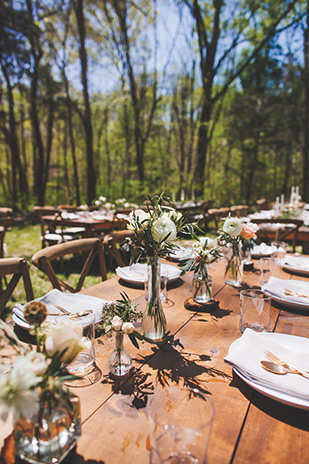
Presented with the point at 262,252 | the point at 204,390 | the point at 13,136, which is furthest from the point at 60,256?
the point at 13,136

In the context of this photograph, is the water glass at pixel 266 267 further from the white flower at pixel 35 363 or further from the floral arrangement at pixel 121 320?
the white flower at pixel 35 363

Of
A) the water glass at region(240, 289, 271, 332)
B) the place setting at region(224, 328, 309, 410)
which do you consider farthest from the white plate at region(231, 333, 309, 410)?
the water glass at region(240, 289, 271, 332)

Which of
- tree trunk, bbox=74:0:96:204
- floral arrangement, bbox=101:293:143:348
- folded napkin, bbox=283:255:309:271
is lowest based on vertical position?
folded napkin, bbox=283:255:309:271

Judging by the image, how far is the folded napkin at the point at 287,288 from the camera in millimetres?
1355

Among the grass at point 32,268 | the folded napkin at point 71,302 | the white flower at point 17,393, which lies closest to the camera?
the white flower at point 17,393

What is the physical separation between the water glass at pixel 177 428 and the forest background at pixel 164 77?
295 inches

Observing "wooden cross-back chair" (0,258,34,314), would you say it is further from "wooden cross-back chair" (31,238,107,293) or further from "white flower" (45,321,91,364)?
"white flower" (45,321,91,364)

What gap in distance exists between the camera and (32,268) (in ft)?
15.9

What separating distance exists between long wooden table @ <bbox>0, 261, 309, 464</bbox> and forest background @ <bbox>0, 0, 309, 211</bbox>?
7.11 meters

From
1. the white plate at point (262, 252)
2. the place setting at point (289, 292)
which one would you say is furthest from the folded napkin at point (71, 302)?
the white plate at point (262, 252)

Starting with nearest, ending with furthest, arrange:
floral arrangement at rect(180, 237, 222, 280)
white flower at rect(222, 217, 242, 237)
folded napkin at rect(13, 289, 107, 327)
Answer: folded napkin at rect(13, 289, 107, 327) → floral arrangement at rect(180, 237, 222, 280) → white flower at rect(222, 217, 242, 237)

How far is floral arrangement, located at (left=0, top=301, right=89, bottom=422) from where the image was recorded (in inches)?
18.0

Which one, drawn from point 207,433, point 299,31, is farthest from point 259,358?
point 299,31

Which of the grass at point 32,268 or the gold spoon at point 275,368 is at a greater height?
the gold spoon at point 275,368
